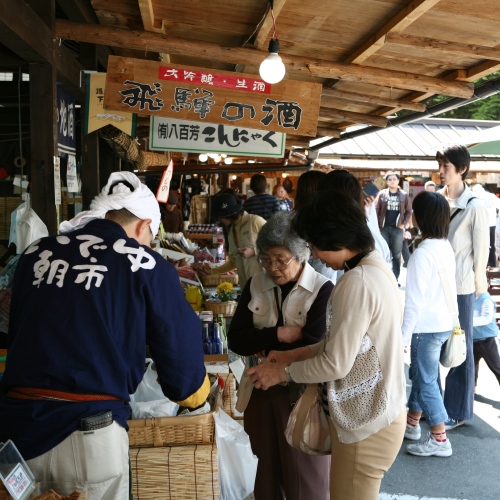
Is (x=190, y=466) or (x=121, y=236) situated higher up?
(x=121, y=236)

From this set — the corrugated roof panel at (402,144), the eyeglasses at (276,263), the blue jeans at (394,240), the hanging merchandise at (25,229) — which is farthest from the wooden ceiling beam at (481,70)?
the corrugated roof panel at (402,144)

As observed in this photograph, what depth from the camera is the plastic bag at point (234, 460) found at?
4352 mm

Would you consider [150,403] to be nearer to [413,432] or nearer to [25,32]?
[25,32]

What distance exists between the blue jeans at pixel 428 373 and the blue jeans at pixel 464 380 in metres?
0.62

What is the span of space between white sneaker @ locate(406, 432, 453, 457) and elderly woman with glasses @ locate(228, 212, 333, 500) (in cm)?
218

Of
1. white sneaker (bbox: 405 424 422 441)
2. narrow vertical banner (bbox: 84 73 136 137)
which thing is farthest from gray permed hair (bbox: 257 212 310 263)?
narrow vertical banner (bbox: 84 73 136 137)

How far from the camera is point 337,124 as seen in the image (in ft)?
44.7

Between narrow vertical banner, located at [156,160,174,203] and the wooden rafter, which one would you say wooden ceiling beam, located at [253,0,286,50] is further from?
narrow vertical banner, located at [156,160,174,203]

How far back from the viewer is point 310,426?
3.20m

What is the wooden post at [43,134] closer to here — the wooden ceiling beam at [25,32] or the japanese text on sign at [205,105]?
the wooden ceiling beam at [25,32]

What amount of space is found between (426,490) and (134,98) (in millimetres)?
4360

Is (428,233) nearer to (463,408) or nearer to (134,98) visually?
(463,408)

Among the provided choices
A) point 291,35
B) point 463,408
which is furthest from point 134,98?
point 463,408

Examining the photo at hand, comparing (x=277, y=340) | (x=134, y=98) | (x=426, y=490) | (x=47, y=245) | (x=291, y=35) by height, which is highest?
(x=291, y=35)
